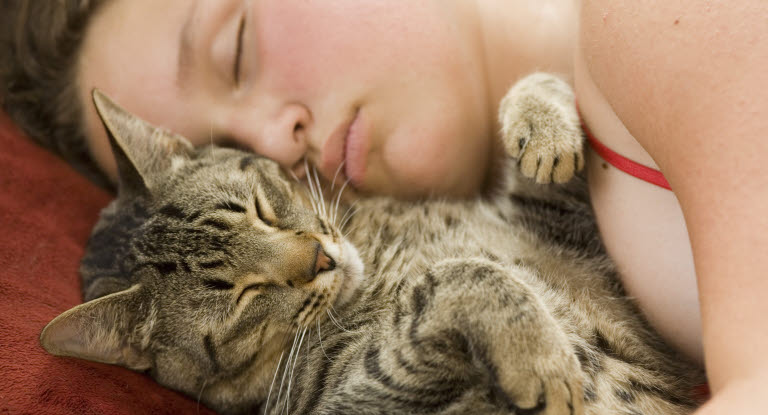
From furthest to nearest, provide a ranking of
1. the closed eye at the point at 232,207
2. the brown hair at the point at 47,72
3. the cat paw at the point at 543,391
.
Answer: the brown hair at the point at 47,72, the closed eye at the point at 232,207, the cat paw at the point at 543,391

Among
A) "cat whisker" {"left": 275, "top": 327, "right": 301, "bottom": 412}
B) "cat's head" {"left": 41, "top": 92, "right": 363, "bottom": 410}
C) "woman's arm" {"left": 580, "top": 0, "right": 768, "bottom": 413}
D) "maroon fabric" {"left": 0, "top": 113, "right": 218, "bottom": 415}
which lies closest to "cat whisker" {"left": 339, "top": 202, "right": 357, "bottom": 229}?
"cat's head" {"left": 41, "top": 92, "right": 363, "bottom": 410}

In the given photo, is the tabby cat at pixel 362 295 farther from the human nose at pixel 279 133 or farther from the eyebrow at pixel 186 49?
the eyebrow at pixel 186 49

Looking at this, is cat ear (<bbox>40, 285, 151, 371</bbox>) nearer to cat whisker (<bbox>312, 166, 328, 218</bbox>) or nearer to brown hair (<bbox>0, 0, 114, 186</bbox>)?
cat whisker (<bbox>312, 166, 328, 218</bbox>)

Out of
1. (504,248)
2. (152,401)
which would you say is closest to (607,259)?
(504,248)

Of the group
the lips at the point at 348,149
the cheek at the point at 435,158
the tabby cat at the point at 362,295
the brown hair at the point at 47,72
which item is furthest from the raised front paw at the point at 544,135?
the brown hair at the point at 47,72

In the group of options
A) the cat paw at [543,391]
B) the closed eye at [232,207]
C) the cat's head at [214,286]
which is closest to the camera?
the cat paw at [543,391]

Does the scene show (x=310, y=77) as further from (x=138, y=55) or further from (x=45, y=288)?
(x=45, y=288)

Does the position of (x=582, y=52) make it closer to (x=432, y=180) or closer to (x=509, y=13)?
(x=432, y=180)
